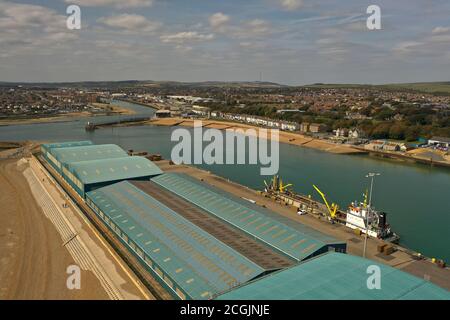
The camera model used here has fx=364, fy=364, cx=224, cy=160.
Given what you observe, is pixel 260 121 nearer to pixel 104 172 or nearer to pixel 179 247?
pixel 104 172

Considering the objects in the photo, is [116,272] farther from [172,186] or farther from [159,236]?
[172,186]

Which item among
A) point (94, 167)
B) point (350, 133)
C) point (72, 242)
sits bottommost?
point (72, 242)

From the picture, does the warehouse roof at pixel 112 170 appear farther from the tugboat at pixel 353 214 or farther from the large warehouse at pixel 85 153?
the tugboat at pixel 353 214

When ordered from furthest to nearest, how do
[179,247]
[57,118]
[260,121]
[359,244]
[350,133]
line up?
[57,118], [260,121], [350,133], [359,244], [179,247]

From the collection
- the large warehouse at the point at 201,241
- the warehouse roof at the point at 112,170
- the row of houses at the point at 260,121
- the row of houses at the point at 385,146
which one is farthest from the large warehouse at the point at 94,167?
the row of houses at the point at 260,121

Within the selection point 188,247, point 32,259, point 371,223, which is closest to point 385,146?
point 371,223

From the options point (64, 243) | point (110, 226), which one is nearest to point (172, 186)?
point (110, 226)

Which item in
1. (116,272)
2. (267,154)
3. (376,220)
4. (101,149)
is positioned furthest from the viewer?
(267,154)
